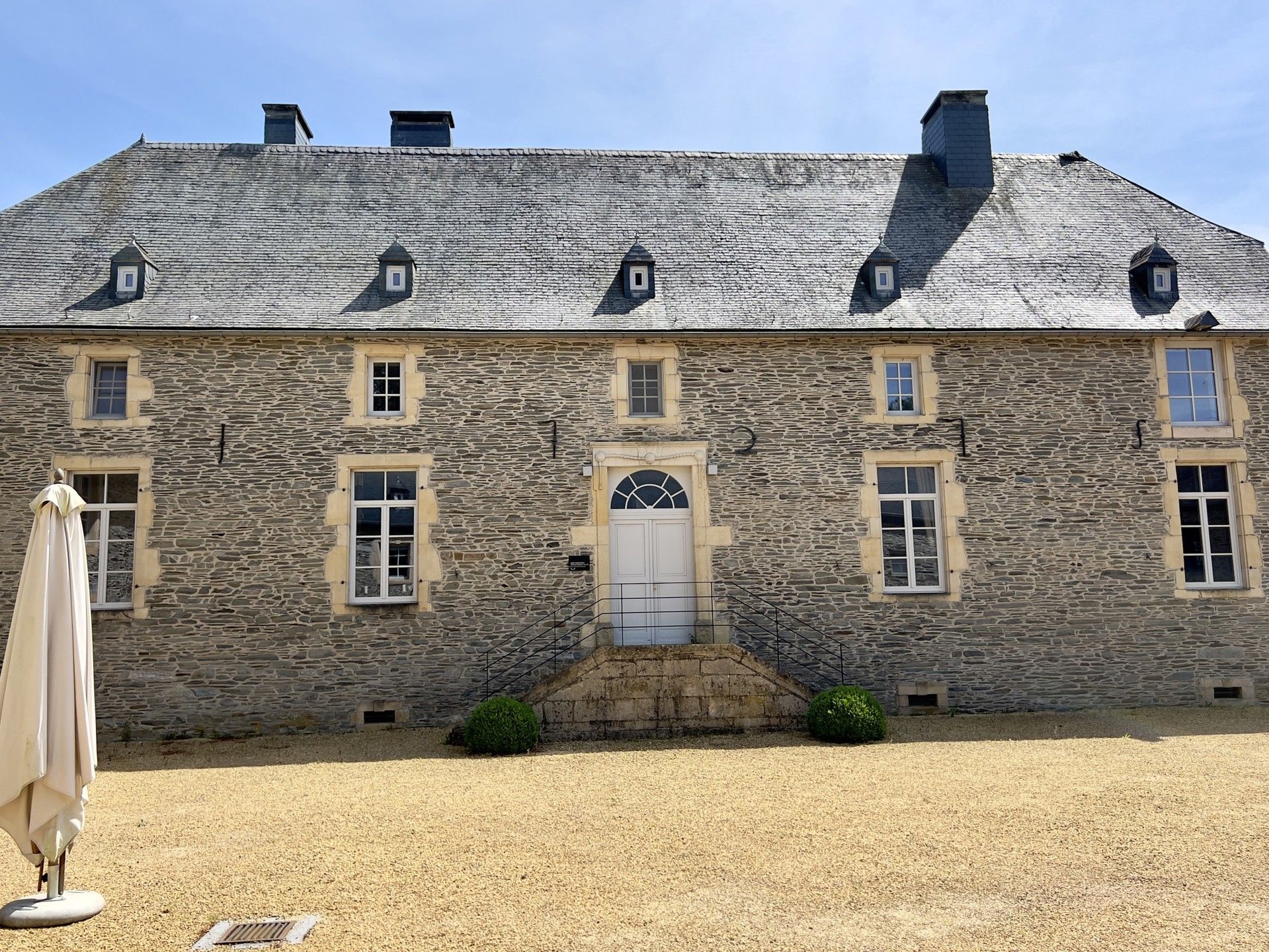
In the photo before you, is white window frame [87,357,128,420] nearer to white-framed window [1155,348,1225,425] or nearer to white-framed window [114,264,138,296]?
white-framed window [114,264,138,296]

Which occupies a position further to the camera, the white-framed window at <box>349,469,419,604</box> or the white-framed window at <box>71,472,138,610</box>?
the white-framed window at <box>349,469,419,604</box>

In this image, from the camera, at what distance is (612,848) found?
5.75m

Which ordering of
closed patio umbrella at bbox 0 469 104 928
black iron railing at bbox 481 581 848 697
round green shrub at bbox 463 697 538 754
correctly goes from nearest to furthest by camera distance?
closed patio umbrella at bbox 0 469 104 928, round green shrub at bbox 463 697 538 754, black iron railing at bbox 481 581 848 697

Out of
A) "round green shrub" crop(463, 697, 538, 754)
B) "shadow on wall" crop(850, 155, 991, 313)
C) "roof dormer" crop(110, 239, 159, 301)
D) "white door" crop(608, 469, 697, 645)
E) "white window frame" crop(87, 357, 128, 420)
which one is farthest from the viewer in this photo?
"shadow on wall" crop(850, 155, 991, 313)

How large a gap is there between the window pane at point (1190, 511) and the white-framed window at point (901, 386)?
3.38 meters

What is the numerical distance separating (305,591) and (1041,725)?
793 cm

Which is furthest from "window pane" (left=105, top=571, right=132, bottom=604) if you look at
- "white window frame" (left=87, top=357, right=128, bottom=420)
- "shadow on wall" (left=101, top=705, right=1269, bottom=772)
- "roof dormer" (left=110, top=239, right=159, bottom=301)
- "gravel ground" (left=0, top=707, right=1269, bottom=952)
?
"roof dormer" (left=110, top=239, right=159, bottom=301)

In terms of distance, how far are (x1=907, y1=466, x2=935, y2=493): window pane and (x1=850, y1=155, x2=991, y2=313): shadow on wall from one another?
75.7 inches

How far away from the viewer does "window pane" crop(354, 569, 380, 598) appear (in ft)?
34.7

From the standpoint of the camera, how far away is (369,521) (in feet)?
35.0

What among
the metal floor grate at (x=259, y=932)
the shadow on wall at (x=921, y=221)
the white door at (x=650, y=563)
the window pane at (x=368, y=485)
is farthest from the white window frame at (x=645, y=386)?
the metal floor grate at (x=259, y=932)

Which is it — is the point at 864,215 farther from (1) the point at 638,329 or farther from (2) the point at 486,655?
(2) the point at 486,655

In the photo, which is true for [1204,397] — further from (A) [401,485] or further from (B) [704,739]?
(A) [401,485]

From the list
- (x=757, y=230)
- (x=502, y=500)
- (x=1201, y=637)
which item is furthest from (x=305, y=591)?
(x=1201, y=637)
